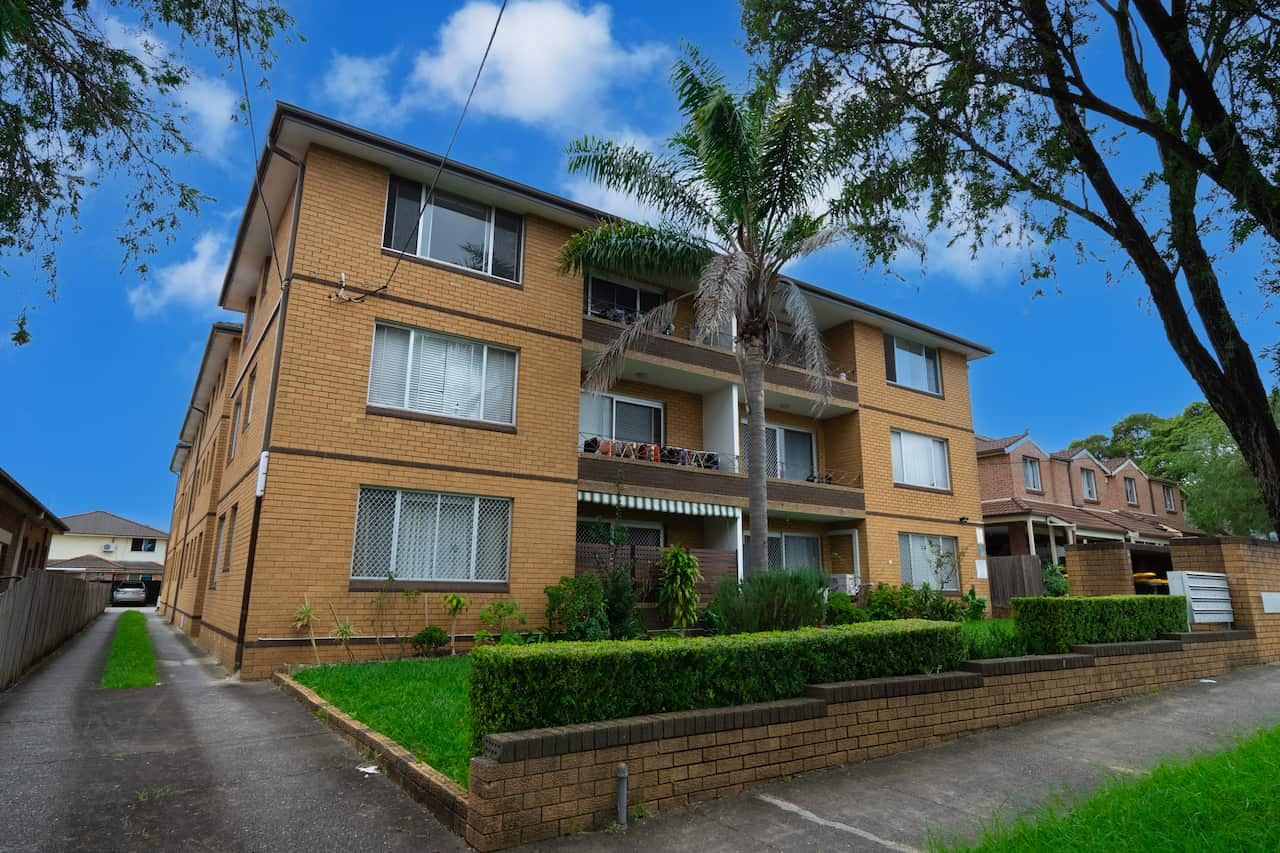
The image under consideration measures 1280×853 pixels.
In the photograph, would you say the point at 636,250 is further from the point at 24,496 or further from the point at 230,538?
the point at 24,496

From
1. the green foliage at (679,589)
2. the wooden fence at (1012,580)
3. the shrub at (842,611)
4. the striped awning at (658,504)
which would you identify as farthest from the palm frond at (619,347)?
the wooden fence at (1012,580)

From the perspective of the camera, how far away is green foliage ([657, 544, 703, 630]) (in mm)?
14945

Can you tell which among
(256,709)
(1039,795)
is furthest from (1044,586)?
(256,709)

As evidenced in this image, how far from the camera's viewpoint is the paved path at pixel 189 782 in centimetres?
471

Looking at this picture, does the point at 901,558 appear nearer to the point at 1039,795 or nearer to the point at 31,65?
the point at 1039,795

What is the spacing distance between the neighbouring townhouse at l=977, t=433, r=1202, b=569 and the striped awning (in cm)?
1422

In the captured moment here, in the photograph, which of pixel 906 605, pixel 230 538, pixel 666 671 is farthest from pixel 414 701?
pixel 906 605

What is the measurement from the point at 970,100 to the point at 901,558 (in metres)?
16.4

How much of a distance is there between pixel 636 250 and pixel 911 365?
1297cm

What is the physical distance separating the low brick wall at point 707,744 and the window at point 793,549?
11.7 metres

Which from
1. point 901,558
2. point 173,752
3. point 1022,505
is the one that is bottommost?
point 173,752

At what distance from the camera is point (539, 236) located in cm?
1514

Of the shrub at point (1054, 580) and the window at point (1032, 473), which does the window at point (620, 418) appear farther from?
the window at point (1032, 473)

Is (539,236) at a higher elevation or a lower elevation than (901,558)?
higher
